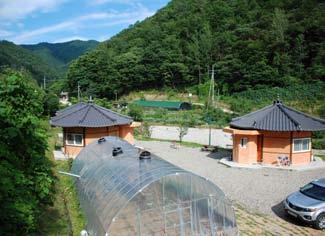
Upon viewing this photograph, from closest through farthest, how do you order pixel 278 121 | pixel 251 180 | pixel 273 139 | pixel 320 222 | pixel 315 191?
pixel 320 222 < pixel 315 191 < pixel 251 180 < pixel 278 121 < pixel 273 139

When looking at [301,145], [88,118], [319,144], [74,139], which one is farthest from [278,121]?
[74,139]

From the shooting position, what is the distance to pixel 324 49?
61594 millimetres

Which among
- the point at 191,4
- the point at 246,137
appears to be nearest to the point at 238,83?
the point at 191,4

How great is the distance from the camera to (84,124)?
71.8ft

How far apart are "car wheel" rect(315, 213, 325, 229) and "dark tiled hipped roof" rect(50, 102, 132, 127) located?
13.4 m

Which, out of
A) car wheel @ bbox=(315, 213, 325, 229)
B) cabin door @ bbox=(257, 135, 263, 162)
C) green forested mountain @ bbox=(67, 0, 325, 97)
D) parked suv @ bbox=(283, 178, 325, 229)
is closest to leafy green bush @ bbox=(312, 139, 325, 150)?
cabin door @ bbox=(257, 135, 263, 162)

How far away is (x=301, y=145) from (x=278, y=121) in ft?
6.60

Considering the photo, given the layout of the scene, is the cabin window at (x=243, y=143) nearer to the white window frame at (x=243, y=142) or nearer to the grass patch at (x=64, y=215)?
the white window frame at (x=243, y=142)

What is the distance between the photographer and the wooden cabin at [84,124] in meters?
22.1

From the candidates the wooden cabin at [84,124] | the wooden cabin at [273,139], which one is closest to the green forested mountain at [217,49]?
the wooden cabin at [273,139]

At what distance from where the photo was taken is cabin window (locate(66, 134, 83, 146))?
2284 cm

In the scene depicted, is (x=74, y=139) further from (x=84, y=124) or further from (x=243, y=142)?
(x=243, y=142)

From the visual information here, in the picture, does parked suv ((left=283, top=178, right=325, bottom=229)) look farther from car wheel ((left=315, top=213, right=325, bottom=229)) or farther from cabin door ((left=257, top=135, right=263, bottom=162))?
cabin door ((left=257, top=135, right=263, bottom=162))

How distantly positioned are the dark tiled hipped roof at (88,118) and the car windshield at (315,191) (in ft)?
40.6
